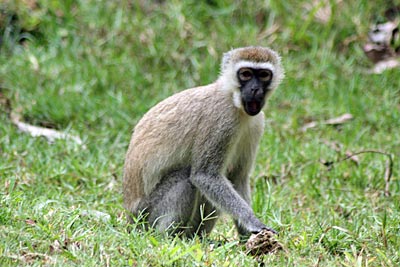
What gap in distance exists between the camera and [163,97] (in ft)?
35.6

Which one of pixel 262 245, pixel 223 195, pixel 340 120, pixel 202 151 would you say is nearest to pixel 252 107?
pixel 202 151

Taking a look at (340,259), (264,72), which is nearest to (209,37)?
(264,72)

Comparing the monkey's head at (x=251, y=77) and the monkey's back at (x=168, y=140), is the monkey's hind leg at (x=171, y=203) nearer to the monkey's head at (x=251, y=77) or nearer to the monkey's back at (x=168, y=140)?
the monkey's back at (x=168, y=140)

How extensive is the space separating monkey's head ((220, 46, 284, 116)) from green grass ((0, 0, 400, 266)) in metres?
1.05

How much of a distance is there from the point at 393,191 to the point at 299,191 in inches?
39.5

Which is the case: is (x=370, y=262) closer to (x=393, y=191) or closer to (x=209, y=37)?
(x=393, y=191)

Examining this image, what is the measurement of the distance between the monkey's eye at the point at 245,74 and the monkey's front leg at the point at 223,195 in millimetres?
868

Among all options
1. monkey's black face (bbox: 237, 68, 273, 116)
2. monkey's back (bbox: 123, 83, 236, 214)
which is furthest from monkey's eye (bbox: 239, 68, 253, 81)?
monkey's back (bbox: 123, 83, 236, 214)

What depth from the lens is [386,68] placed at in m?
11.7

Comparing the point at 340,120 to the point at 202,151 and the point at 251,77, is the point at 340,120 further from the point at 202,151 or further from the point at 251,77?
the point at 202,151

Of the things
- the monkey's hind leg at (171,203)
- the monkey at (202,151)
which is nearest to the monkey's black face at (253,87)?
the monkey at (202,151)

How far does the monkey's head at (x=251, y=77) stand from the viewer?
6.67m

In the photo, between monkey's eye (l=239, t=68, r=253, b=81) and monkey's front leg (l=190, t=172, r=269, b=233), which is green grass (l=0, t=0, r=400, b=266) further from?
monkey's eye (l=239, t=68, r=253, b=81)

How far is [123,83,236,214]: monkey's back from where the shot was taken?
6891 millimetres
